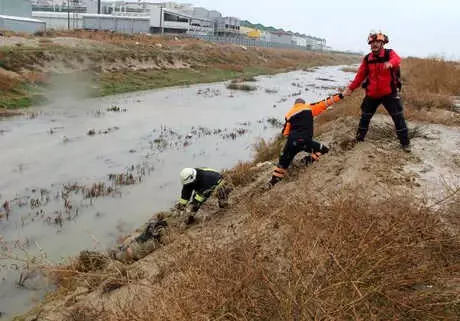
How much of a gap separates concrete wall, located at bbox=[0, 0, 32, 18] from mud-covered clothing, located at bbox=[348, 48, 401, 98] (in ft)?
211

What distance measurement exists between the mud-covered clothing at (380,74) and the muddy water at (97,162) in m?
4.71

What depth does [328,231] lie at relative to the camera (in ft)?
11.8

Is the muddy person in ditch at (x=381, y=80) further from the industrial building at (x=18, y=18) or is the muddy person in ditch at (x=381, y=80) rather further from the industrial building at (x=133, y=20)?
the industrial building at (x=133, y=20)

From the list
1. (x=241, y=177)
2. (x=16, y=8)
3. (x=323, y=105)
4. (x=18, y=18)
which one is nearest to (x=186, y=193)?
(x=241, y=177)

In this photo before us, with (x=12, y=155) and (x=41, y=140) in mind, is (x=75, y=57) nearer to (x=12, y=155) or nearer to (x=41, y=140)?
(x=41, y=140)

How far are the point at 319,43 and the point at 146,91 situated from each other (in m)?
161

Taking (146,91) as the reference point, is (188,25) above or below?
above

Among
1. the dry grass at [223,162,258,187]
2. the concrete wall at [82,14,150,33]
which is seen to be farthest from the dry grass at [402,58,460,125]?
the concrete wall at [82,14,150,33]

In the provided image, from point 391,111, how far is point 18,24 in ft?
175

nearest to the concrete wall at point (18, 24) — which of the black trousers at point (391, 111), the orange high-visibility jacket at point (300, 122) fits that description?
the orange high-visibility jacket at point (300, 122)

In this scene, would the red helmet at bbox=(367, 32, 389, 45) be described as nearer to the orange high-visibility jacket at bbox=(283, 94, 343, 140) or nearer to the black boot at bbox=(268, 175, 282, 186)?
the orange high-visibility jacket at bbox=(283, 94, 343, 140)

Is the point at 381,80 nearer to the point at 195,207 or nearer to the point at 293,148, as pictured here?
the point at 293,148

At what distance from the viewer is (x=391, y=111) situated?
644 centimetres

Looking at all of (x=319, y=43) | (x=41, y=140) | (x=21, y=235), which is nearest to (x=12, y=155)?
(x=41, y=140)
